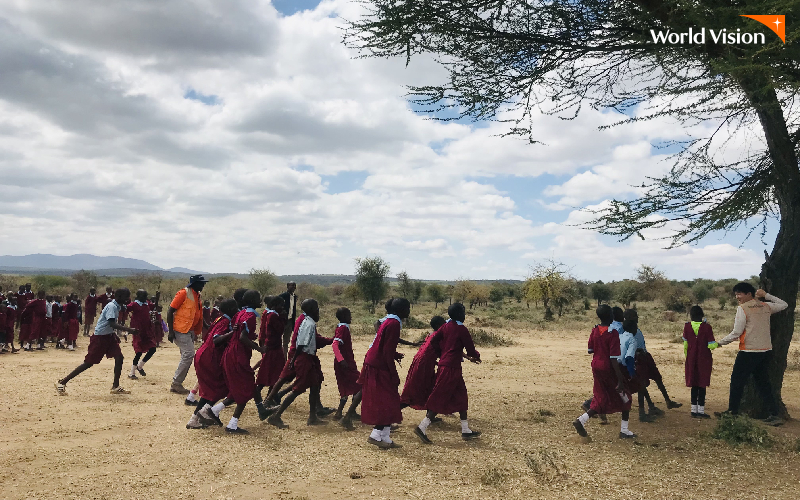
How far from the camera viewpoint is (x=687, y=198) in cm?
832

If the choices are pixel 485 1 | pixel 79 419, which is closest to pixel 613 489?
pixel 485 1

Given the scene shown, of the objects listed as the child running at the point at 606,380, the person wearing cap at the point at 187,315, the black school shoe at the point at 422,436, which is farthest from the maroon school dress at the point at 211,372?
the child running at the point at 606,380

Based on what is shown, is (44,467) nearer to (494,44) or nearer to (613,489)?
(613,489)

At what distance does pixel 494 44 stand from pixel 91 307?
18057 millimetres

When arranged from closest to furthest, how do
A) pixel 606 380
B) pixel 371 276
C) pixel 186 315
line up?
pixel 606 380, pixel 186 315, pixel 371 276

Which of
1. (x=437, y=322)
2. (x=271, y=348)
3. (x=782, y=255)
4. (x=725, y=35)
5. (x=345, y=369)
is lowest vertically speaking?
(x=345, y=369)

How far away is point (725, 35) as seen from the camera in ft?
19.2

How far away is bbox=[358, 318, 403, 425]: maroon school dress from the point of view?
6.26 m

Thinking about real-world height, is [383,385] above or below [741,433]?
above

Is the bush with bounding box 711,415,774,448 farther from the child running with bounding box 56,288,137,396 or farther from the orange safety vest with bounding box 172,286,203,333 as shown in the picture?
the child running with bounding box 56,288,137,396

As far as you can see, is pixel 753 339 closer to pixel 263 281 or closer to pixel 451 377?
pixel 451 377

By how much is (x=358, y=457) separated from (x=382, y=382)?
0.89m

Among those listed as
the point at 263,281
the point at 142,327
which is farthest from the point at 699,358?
the point at 263,281

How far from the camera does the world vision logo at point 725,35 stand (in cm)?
525
